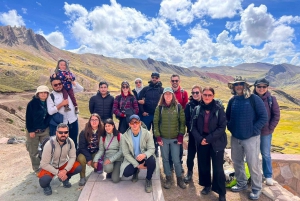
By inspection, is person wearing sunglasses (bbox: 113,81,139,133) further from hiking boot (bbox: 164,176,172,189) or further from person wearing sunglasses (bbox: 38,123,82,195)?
hiking boot (bbox: 164,176,172,189)

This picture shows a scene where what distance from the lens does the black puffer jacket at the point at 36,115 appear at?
6.84 m

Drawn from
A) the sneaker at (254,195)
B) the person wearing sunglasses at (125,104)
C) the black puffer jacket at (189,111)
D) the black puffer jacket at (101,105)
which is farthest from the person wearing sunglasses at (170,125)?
the black puffer jacket at (101,105)

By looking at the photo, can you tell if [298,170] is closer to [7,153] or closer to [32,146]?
[32,146]

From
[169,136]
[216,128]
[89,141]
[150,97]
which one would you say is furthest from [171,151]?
[89,141]

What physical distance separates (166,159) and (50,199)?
11.0ft

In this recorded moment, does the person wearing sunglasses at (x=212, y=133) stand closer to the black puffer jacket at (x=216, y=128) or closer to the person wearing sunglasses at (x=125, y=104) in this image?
the black puffer jacket at (x=216, y=128)

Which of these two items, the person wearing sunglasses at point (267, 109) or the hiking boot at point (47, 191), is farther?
the person wearing sunglasses at point (267, 109)

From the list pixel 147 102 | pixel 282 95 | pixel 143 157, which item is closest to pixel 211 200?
pixel 143 157

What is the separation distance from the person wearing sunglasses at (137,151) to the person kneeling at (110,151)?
0.36 meters

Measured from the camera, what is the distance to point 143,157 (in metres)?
6.27

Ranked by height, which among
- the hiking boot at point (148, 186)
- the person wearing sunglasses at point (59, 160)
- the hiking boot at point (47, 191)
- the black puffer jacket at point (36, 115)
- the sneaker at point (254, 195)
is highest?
the black puffer jacket at point (36, 115)

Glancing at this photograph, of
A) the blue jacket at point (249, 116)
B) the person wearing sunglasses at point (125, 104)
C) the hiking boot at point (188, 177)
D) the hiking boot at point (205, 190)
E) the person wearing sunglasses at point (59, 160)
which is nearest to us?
the blue jacket at point (249, 116)

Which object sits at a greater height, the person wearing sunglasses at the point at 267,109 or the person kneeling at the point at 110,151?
the person wearing sunglasses at the point at 267,109

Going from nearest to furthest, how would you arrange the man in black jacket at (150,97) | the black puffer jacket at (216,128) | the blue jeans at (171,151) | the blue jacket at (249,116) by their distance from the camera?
the black puffer jacket at (216,128), the blue jacket at (249,116), the blue jeans at (171,151), the man in black jacket at (150,97)
